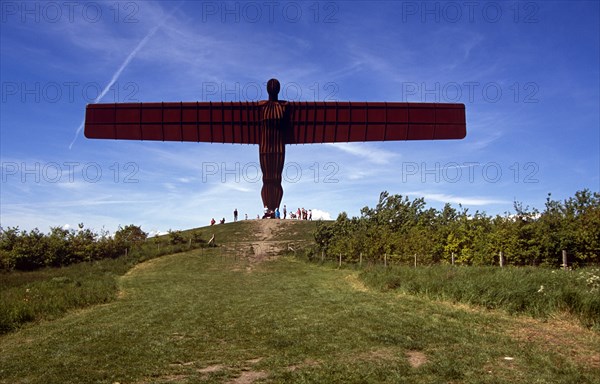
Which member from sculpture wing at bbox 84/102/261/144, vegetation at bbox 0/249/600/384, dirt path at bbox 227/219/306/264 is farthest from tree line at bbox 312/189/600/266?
sculpture wing at bbox 84/102/261/144

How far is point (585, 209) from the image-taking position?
22406 mm

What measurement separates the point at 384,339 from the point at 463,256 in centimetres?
1530

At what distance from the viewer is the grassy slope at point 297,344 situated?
27.1 feet

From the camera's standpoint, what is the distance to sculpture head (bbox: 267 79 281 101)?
3741 centimetres

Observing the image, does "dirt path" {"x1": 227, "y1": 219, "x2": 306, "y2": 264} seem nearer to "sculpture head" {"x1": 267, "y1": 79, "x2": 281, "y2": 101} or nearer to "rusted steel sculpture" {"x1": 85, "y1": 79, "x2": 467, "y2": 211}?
"rusted steel sculpture" {"x1": 85, "y1": 79, "x2": 467, "y2": 211}

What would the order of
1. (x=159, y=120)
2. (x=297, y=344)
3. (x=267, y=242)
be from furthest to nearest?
(x=267, y=242) < (x=159, y=120) < (x=297, y=344)

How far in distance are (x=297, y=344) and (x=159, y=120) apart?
30.0 meters

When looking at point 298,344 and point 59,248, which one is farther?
point 59,248

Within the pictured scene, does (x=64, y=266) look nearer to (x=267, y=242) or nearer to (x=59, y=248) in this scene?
(x=59, y=248)

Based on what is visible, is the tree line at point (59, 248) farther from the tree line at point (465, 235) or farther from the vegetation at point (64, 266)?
the tree line at point (465, 235)

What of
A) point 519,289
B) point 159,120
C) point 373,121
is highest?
point 159,120

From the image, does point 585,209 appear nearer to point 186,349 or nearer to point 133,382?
point 186,349

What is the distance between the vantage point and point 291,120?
38.2m

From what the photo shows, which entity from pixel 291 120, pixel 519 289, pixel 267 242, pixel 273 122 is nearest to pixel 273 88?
pixel 273 122
